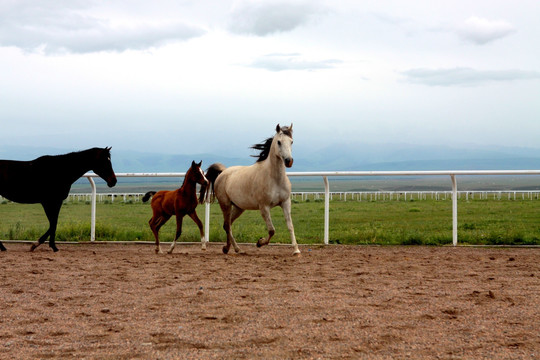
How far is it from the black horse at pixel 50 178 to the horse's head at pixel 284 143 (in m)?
3.33

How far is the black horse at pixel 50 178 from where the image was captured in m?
12.1

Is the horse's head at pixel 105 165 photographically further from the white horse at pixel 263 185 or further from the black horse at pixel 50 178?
the white horse at pixel 263 185

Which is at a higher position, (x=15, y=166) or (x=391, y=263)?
(x=15, y=166)

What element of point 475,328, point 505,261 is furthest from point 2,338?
point 505,261

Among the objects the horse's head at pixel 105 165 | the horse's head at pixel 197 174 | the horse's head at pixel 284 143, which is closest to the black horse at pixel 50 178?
the horse's head at pixel 105 165

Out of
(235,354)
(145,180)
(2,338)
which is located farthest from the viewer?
(145,180)

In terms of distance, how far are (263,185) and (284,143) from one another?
0.87 metres

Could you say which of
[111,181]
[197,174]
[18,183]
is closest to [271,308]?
[197,174]

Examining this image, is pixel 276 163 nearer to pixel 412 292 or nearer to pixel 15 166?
pixel 412 292

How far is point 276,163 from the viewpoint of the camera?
35.1 feet

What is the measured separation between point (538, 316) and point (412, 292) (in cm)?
147

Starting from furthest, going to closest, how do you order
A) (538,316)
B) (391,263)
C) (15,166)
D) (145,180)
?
(145,180), (15,166), (391,263), (538,316)

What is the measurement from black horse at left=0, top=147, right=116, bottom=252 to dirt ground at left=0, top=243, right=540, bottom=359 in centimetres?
185

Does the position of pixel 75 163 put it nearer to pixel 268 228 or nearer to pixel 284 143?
pixel 268 228
